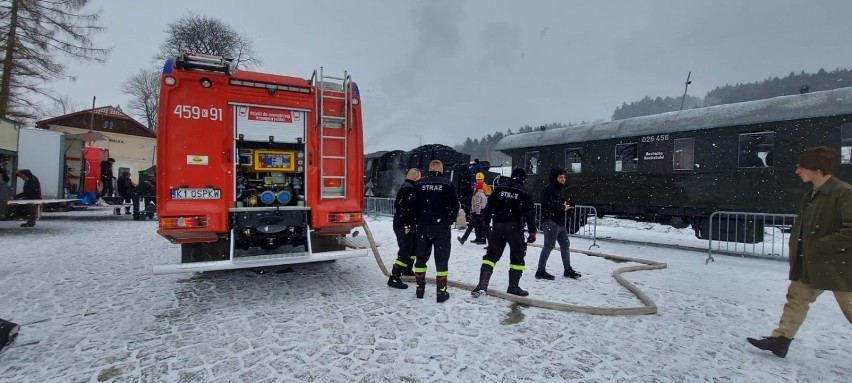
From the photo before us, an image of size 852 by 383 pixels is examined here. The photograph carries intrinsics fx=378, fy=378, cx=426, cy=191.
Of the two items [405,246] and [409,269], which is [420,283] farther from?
[409,269]

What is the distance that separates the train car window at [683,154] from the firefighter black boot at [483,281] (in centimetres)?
735

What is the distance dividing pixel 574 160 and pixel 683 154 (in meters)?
2.83

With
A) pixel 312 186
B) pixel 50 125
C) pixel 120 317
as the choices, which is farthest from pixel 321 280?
pixel 50 125

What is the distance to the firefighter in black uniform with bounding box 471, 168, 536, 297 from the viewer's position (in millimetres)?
4684

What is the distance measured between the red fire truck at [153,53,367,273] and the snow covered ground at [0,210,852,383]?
605 mm

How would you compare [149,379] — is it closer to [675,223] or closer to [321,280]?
[321,280]

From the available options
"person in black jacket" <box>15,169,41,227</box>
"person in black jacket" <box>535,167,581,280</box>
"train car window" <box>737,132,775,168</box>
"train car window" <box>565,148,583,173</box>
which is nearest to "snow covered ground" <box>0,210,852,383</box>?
"person in black jacket" <box>535,167,581,280</box>

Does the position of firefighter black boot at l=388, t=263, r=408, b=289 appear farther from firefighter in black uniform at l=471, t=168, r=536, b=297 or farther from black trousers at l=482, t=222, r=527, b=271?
black trousers at l=482, t=222, r=527, b=271

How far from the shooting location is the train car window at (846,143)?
24.0ft

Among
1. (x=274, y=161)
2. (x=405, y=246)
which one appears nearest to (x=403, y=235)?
(x=405, y=246)

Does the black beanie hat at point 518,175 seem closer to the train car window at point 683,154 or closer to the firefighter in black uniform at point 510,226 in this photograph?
the firefighter in black uniform at point 510,226

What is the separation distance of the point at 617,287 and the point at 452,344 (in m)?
3.17

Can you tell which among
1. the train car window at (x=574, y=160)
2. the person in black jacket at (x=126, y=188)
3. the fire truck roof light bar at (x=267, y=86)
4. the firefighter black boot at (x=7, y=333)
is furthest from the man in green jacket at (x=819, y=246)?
the person in black jacket at (x=126, y=188)

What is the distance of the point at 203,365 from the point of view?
3.02 m
